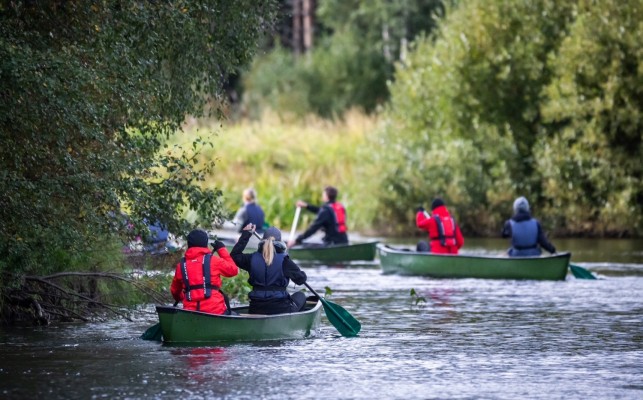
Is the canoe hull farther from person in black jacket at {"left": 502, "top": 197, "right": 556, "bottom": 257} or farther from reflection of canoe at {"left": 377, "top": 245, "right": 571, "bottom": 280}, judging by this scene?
person in black jacket at {"left": 502, "top": 197, "right": 556, "bottom": 257}

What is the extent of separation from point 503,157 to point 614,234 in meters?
3.82

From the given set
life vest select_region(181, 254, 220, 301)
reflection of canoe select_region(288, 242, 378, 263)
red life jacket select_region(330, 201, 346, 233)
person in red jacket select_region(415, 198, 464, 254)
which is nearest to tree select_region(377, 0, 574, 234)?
reflection of canoe select_region(288, 242, 378, 263)

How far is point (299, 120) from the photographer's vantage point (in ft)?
165

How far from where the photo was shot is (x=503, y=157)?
39.7 meters

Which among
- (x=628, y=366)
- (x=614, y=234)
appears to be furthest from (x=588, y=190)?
(x=628, y=366)

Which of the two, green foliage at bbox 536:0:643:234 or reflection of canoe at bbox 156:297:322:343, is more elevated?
green foliage at bbox 536:0:643:234

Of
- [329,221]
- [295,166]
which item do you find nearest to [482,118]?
[295,166]

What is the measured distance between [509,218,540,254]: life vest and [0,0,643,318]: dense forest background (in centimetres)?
562

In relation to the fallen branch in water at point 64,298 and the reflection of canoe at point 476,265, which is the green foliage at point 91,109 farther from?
the reflection of canoe at point 476,265

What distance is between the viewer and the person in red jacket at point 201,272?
15.0 m

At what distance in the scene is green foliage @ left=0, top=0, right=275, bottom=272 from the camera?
1434 centimetres

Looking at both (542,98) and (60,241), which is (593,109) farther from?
(60,241)

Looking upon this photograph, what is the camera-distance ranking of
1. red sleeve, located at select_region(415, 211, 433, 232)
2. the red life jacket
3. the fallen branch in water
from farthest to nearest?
1. the red life jacket
2. red sleeve, located at select_region(415, 211, 433, 232)
3. the fallen branch in water

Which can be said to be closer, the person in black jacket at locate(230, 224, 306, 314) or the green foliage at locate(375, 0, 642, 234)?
the person in black jacket at locate(230, 224, 306, 314)
